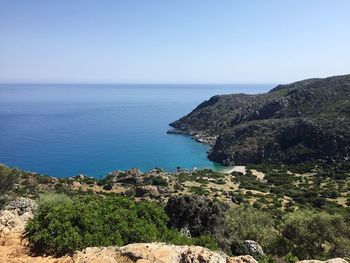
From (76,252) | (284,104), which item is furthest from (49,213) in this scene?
(284,104)

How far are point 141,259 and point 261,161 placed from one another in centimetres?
10743

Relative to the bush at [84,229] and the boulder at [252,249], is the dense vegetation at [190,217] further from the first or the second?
the boulder at [252,249]

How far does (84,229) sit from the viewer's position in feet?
50.8

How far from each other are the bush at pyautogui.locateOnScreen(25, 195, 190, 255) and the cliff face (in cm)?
9573

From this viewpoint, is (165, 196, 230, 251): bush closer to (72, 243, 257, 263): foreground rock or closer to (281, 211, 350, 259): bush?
(281, 211, 350, 259): bush

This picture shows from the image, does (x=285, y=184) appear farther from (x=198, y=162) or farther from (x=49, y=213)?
(x=49, y=213)

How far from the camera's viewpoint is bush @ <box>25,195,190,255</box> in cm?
1427

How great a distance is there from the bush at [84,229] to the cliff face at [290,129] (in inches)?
3769

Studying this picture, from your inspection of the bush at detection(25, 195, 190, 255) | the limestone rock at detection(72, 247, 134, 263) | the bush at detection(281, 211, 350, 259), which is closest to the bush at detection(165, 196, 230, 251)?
the bush at detection(281, 211, 350, 259)

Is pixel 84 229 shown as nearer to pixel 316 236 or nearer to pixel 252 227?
pixel 252 227

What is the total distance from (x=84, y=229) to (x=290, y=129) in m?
110

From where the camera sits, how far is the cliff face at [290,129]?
10819 cm

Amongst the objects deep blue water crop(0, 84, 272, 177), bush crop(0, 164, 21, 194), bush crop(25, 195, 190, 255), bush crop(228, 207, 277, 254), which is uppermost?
bush crop(25, 195, 190, 255)

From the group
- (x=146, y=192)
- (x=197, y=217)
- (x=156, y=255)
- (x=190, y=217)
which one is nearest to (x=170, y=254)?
(x=156, y=255)
